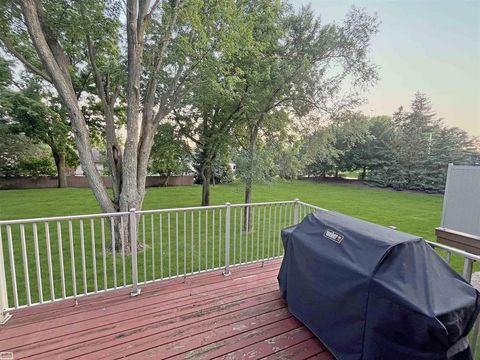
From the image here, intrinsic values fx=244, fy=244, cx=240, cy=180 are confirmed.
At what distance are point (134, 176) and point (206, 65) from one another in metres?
2.53

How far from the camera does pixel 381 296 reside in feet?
4.84

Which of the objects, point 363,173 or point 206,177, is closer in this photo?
point 206,177

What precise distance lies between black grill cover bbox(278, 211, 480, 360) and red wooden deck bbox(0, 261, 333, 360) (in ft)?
1.10

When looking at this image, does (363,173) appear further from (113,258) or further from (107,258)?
(113,258)

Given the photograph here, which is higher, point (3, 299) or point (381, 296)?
point (381, 296)

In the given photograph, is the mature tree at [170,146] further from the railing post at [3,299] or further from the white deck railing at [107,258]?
the railing post at [3,299]

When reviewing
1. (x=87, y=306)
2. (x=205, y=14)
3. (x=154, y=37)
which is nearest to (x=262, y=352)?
(x=87, y=306)

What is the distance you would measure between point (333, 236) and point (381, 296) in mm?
554

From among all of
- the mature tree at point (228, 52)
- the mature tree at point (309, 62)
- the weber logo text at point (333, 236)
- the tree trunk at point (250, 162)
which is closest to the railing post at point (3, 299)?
the weber logo text at point (333, 236)

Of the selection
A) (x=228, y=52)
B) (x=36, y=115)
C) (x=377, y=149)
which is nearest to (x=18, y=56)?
(x=228, y=52)

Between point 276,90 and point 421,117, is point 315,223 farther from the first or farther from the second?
point 421,117

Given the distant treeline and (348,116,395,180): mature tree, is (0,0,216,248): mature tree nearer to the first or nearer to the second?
the distant treeline

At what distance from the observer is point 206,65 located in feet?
15.6

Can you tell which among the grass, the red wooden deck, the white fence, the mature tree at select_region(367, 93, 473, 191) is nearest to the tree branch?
the white fence
